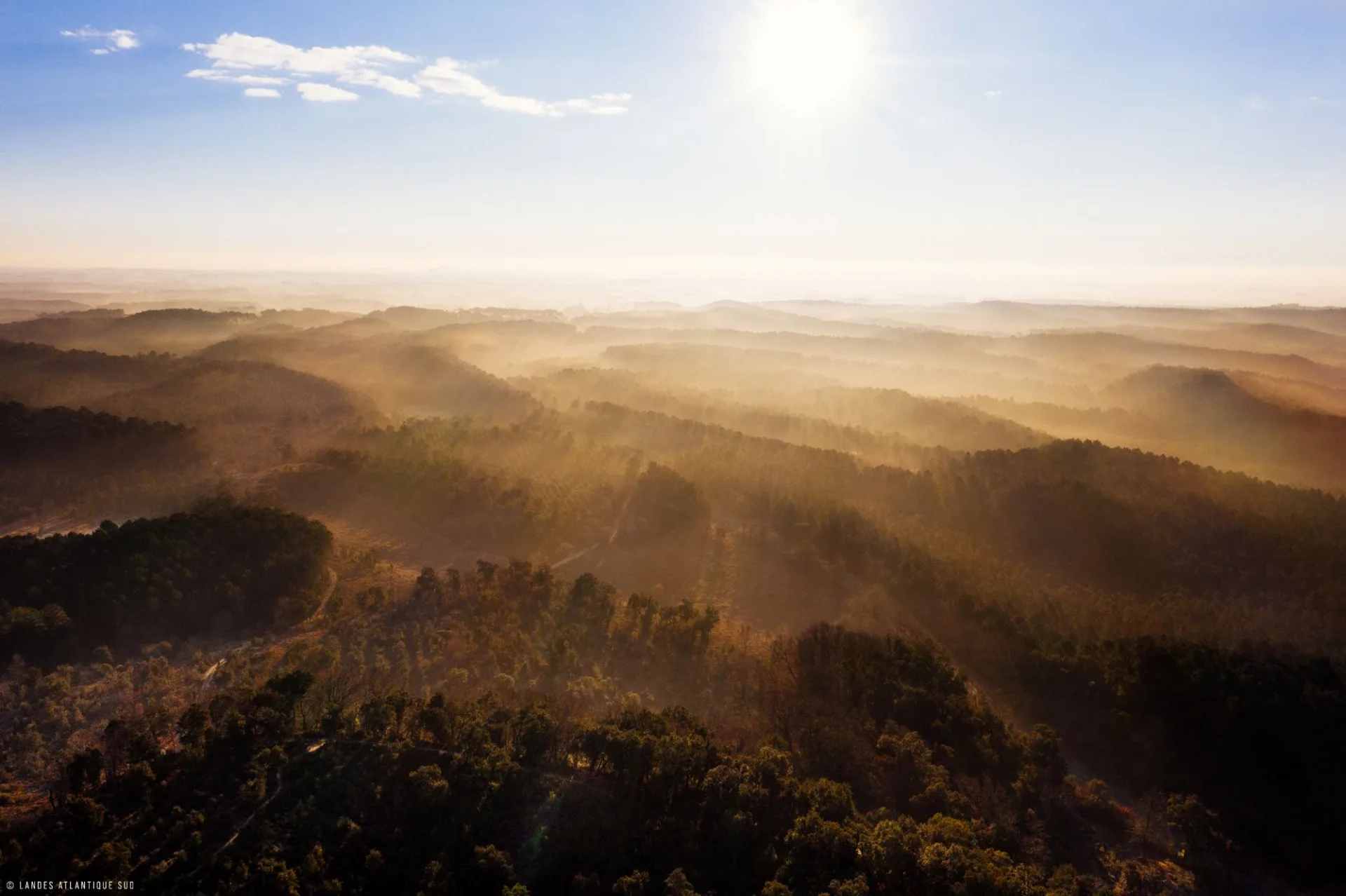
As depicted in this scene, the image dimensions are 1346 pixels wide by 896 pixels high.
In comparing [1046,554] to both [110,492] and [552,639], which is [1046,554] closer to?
[552,639]

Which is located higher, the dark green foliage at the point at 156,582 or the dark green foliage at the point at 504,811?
the dark green foliage at the point at 156,582

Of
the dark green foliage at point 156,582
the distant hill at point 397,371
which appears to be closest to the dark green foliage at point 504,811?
the dark green foliage at point 156,582

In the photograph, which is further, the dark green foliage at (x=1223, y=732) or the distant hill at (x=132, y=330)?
the distant hill at (x=132, y=330)

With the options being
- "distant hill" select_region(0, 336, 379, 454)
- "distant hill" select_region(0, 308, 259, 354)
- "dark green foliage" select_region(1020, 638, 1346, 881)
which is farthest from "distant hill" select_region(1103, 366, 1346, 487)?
"distant hill" select_region(0, 308, 259, 354)

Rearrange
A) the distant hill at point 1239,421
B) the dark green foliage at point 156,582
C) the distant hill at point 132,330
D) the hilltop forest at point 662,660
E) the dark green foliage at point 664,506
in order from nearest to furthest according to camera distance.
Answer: the hilltop forest at point 662,660, the dark green foliage at point 156,582, the dark green foliage at point 664,506, the distant hill at point 1239,421, the distant hill at point 132,330

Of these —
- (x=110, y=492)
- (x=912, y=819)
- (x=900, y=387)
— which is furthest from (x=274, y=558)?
(x=900, y=387)

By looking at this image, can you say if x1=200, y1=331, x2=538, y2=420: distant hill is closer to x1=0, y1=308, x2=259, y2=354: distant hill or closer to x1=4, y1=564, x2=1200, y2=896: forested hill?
x1=0, y1=308, x2=259, y2=354: distant hill

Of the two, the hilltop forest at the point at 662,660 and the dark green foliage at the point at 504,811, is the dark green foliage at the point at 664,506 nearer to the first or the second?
the hilltop forest at the point at 662,660
